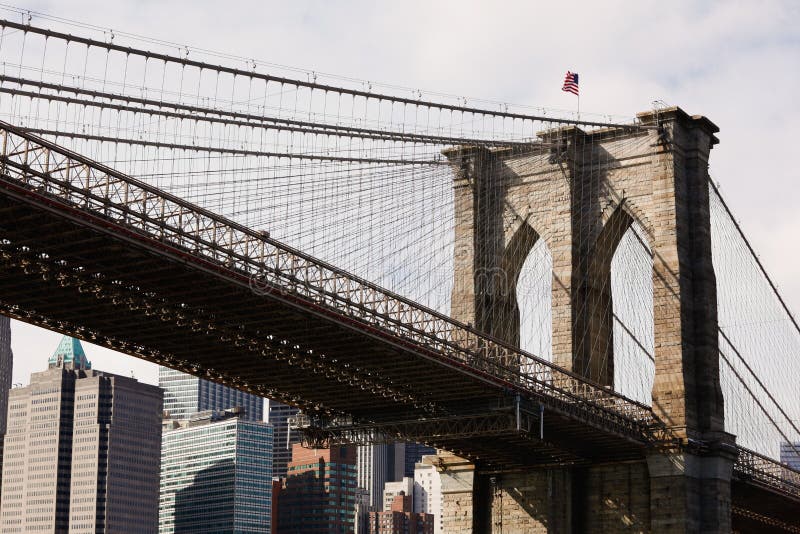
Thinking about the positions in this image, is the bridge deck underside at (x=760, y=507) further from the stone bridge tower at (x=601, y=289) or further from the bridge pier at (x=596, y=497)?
the stone bridge tower at (x=601, y=289)

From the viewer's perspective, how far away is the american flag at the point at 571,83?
80.9m

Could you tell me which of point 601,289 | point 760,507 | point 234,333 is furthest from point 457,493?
point 234,333

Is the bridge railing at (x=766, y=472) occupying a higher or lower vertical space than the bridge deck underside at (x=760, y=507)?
higher

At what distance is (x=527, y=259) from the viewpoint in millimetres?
84938

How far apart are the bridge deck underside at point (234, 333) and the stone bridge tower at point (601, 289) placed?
263 cm

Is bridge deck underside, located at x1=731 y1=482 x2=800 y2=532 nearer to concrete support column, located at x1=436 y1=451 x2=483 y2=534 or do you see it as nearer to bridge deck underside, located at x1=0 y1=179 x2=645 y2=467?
bridge deck underside, located at x1=0 y1=179 x2=645 y2=467

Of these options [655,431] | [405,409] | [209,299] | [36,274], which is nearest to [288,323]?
[209,299]

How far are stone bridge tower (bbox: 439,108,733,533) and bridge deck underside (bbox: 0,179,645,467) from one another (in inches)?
104

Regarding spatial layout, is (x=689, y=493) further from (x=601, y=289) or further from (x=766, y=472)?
Answer: (x=766, y=472)

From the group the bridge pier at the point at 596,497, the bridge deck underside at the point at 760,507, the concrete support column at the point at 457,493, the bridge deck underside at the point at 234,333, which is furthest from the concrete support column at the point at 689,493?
the concrete support column at the point at 457,493

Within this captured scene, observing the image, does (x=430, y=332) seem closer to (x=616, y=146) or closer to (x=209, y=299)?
(x=209, y=299)

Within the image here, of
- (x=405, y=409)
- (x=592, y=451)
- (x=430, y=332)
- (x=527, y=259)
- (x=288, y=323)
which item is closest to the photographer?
(x=288, y=323)

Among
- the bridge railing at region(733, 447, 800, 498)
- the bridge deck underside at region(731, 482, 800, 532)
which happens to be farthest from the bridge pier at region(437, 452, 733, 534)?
the bridge deck underside at region(731, 482, 800, 532)

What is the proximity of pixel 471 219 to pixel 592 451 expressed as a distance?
14295mm
